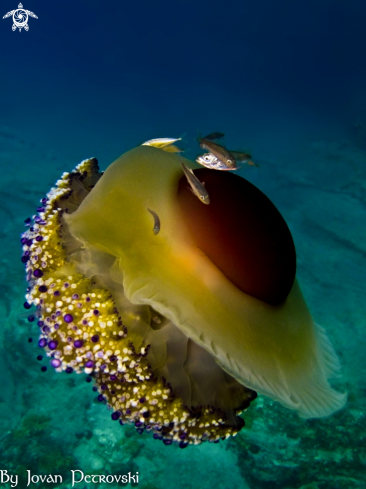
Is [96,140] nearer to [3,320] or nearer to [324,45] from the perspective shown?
[3,320]

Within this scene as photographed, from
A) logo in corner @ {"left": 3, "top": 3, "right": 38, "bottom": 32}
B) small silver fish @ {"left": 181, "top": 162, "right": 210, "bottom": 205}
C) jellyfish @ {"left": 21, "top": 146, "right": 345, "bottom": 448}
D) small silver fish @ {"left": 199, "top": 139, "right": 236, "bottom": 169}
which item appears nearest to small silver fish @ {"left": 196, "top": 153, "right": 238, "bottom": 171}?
small silver fish @ {"left": 199, "top": 139, "right": 236, "bottom": 169}

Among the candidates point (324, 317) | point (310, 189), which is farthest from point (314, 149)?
point (324, 317)

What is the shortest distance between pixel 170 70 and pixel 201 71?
7.89m

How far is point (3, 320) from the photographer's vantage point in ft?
26.3

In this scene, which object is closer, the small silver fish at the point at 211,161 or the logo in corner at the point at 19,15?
the small silver fish at the point at 211,161

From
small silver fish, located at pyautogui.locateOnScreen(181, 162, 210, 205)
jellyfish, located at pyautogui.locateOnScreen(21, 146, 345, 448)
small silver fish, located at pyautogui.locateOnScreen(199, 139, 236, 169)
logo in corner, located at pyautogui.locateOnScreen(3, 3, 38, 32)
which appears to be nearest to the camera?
jellyfish, located at pyautogui.locateOnScreen(21, 146, 345, 448)

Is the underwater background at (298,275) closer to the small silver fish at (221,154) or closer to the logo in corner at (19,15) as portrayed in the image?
the small silver fish at (221,154)

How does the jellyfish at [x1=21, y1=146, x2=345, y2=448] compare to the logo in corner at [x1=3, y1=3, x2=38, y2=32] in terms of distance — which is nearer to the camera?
the jellyfish at [x1=21, y1=146, x2=345, y2=448]

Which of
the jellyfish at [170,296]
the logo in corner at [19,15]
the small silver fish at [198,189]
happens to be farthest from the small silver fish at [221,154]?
the logo in corner at [19,15]

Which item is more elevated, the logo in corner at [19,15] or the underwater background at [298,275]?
the logo in corner at [19,15]

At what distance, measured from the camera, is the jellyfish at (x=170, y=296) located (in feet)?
5.64

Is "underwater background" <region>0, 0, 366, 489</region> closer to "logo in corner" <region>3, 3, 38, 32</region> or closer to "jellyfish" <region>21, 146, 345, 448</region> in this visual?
"jellyfish" <region>21, 146, 345, 448</region>

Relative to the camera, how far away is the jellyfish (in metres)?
1.72

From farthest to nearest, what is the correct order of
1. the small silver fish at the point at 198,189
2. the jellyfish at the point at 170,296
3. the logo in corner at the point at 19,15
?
the logo in corner at the point at 19,15 → the small silver fish at the point at 198,189 → the jellyfish at the point at 170,296
